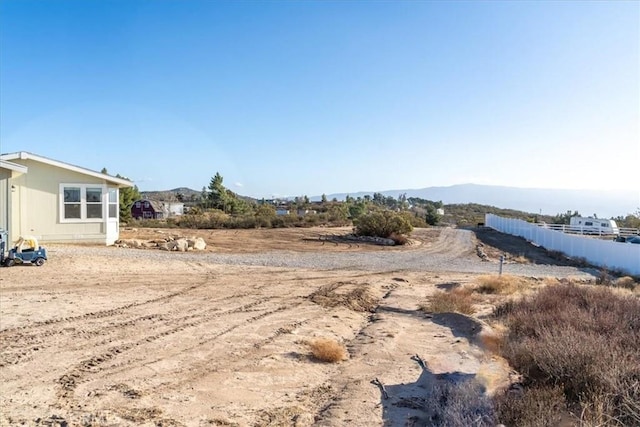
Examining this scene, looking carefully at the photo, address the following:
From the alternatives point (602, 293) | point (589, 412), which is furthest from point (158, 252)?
point (589, 412)

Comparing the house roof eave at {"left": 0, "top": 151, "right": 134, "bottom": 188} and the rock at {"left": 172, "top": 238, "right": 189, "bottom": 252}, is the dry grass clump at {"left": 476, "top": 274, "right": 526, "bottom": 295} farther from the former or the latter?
the house roof eave at {"left": 0, "top": 151, "right": 134, "bottom": 188}

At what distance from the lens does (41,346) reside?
23.4 ft

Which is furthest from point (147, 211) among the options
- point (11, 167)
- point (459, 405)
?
point (459, 405)

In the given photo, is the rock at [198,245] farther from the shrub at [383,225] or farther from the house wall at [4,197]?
the shrub at [383,225]

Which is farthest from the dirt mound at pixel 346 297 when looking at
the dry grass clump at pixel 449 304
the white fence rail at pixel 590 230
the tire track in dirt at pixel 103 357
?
the white fence rail at pixel 590 230

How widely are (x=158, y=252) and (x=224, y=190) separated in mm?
39055

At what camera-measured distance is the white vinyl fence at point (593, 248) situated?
20.2m

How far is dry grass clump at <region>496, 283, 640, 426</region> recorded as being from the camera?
4730 mm

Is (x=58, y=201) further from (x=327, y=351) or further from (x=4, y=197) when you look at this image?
(x=327, y=351)

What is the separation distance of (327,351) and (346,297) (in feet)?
15.9

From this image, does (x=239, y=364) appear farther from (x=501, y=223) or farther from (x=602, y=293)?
(x=501, y=223)

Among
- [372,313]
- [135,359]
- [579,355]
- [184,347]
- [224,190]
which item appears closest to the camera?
[579,355]

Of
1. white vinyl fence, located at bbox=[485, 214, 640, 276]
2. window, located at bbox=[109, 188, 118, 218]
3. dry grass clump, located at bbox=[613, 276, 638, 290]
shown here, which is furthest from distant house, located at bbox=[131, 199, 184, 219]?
dry grass clump, located at bbox=[613, 276, 638, 290]

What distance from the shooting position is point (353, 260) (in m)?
20.3
